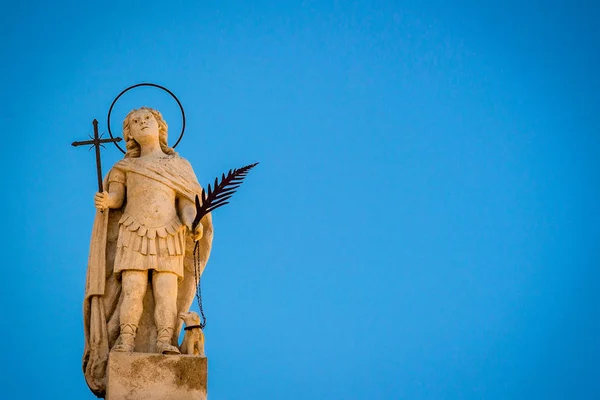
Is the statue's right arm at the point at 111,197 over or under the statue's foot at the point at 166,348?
over

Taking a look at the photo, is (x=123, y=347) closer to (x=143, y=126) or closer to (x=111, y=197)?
(x=111, y=197)

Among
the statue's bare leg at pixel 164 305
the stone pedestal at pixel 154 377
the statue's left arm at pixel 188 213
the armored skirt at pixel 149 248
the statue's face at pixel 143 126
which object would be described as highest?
the statue's face at pixel 143 126

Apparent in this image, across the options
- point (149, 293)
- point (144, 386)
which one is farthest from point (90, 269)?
point (144, 386)

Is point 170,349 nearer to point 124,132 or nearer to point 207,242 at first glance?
point 207,242

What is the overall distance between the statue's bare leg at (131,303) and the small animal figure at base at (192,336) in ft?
2.04

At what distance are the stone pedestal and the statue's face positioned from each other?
3.34 metres

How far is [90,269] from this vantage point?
16.6 m

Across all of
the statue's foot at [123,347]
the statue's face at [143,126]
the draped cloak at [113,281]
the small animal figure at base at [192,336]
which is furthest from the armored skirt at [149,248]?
the statue's face at [143,126]

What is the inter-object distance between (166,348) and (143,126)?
132 inches

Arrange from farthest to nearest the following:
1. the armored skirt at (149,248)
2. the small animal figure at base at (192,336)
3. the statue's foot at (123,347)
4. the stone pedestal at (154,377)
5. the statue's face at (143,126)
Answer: the statue's face at (143,126)
the armored skirt at (149,248)
the small animal figure at base at (192,336)
the statue's foot at (123,347)
the stone pedestal at (154,377)

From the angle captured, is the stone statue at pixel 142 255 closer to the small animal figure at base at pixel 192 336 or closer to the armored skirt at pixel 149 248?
the armored skirt at pixel 149 248

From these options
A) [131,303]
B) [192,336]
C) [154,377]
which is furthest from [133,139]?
[154,377]

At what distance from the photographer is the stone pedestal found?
15.5 meters

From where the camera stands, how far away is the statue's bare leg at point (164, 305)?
53.1 feet
